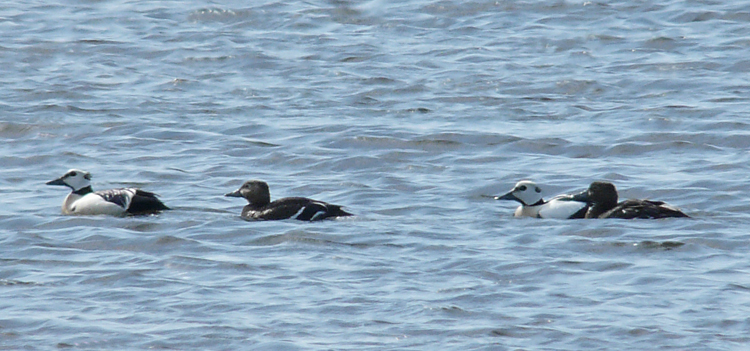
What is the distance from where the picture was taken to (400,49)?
21500mm

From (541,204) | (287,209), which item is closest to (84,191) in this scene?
(287,209)

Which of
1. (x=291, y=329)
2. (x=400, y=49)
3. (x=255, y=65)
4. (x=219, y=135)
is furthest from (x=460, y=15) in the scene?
(x=291, y=329)

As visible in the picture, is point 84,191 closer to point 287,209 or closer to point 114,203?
point 114,203

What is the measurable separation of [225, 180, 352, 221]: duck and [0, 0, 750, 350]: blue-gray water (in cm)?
18

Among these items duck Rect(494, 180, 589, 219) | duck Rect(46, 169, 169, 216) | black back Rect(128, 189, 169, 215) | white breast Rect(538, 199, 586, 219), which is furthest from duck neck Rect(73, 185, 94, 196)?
white breast Rect(538, 199, 586, 219)

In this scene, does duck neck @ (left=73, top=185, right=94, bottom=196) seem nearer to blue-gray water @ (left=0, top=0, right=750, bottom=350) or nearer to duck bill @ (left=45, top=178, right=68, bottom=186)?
duck bill @ (left=45, top=178, right=68, bottom=186)

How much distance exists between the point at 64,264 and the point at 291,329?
8.72 feet

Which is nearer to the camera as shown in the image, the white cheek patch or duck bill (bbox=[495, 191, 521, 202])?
the white cheek patch

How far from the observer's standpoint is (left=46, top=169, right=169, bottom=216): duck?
43.3ft

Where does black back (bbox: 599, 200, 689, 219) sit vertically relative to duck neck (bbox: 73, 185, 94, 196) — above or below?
below

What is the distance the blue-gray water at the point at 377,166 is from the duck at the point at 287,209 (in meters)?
0.18

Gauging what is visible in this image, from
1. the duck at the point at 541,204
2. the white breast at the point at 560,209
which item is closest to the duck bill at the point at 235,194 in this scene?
the duck at the point at 541,204

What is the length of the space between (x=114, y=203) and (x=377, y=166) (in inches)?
125

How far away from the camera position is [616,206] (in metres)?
13.1
